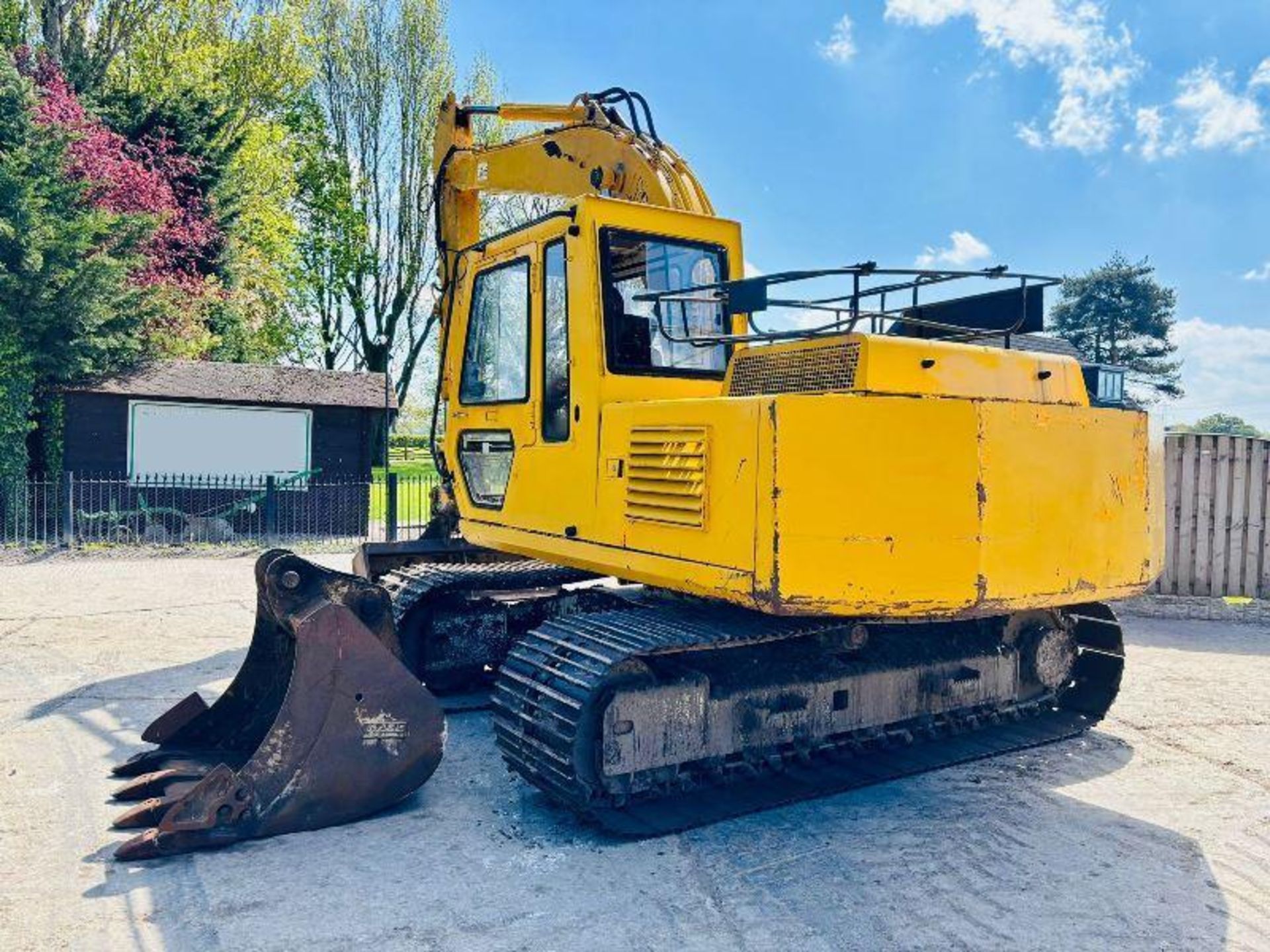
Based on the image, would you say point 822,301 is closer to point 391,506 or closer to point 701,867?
point 701,867

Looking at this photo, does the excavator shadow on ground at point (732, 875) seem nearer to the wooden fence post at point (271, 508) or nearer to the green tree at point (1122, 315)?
the wooden fence post at point (271, 508)

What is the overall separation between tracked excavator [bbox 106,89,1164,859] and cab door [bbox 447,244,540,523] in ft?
0.07

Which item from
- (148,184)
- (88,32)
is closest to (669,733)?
(148,184)

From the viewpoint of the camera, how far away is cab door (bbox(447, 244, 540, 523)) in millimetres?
5168

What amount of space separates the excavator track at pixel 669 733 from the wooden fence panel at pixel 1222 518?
6.34 metres

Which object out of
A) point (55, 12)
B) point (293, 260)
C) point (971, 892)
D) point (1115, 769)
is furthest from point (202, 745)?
point (293, 260)

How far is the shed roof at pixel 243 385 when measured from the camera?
16422mm

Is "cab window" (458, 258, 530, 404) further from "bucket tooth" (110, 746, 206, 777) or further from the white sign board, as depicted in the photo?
the white sign board

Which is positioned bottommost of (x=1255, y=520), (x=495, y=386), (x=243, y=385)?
(x=1255, y=520)

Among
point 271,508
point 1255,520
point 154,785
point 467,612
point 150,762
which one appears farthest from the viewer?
point 271,508

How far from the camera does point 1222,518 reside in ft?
34.7

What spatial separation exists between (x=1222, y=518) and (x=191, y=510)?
1500 cm

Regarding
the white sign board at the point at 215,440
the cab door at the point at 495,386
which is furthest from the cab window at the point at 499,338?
the white sign board at the point at 215,440

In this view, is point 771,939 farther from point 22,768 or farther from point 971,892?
point 22,768
